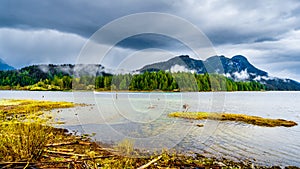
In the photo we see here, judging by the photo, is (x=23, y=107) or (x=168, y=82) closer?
(x=23, y=107)

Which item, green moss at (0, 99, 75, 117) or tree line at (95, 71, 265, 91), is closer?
tree line at (95, 71, 265, 91)

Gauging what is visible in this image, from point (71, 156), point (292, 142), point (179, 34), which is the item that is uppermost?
point (179, 34)

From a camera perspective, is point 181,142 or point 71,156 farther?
point 181,142

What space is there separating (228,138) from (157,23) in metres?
9.88

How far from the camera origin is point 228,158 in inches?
442

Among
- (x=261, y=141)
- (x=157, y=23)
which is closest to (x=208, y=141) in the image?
(x=261, y=141)

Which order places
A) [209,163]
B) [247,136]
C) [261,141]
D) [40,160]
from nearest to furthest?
[40,160], [209,163], [261,141], [247,136]

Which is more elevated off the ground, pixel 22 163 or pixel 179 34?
pixel 179 34

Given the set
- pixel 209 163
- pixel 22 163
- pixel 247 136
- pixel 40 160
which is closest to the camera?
pixel 22 163

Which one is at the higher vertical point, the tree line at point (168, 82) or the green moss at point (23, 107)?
the tree line at point (168, 82)

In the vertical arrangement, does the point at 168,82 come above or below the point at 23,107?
above

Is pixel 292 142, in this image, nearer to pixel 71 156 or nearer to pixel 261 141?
pixel 261 141

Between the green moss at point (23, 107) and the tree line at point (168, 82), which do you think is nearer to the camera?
the tree line at point (168, 82)

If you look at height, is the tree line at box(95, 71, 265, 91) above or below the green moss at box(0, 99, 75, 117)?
above
